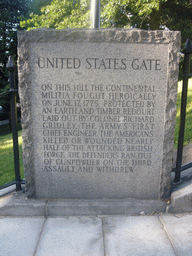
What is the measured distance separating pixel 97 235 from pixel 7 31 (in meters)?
17.8

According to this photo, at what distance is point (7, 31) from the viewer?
16984 millimetres

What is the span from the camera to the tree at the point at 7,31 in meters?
15.5

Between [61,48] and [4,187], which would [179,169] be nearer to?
[61,48]

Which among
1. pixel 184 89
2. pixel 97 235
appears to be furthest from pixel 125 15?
pixel 97 235

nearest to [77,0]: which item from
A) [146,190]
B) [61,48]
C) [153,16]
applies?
[153,16]

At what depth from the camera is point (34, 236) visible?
95.7 inches

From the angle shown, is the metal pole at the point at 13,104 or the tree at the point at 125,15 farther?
the tree at the point at 125,15

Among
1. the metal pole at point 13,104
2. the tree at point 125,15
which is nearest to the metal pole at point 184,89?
the metal pole at point 13,104

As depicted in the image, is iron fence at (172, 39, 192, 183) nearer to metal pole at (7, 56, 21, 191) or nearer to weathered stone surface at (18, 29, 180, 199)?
weathered stone surface at (18, 29, 180, 199)

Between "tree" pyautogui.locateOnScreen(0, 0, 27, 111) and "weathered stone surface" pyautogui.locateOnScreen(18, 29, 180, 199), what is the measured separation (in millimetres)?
12407

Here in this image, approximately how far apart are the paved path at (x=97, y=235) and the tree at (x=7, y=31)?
42.6 ft

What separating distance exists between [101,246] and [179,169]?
1.44 m

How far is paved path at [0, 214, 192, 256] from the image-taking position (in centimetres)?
221

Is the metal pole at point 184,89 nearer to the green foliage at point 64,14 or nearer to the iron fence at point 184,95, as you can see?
the iron fence at point 184,95
